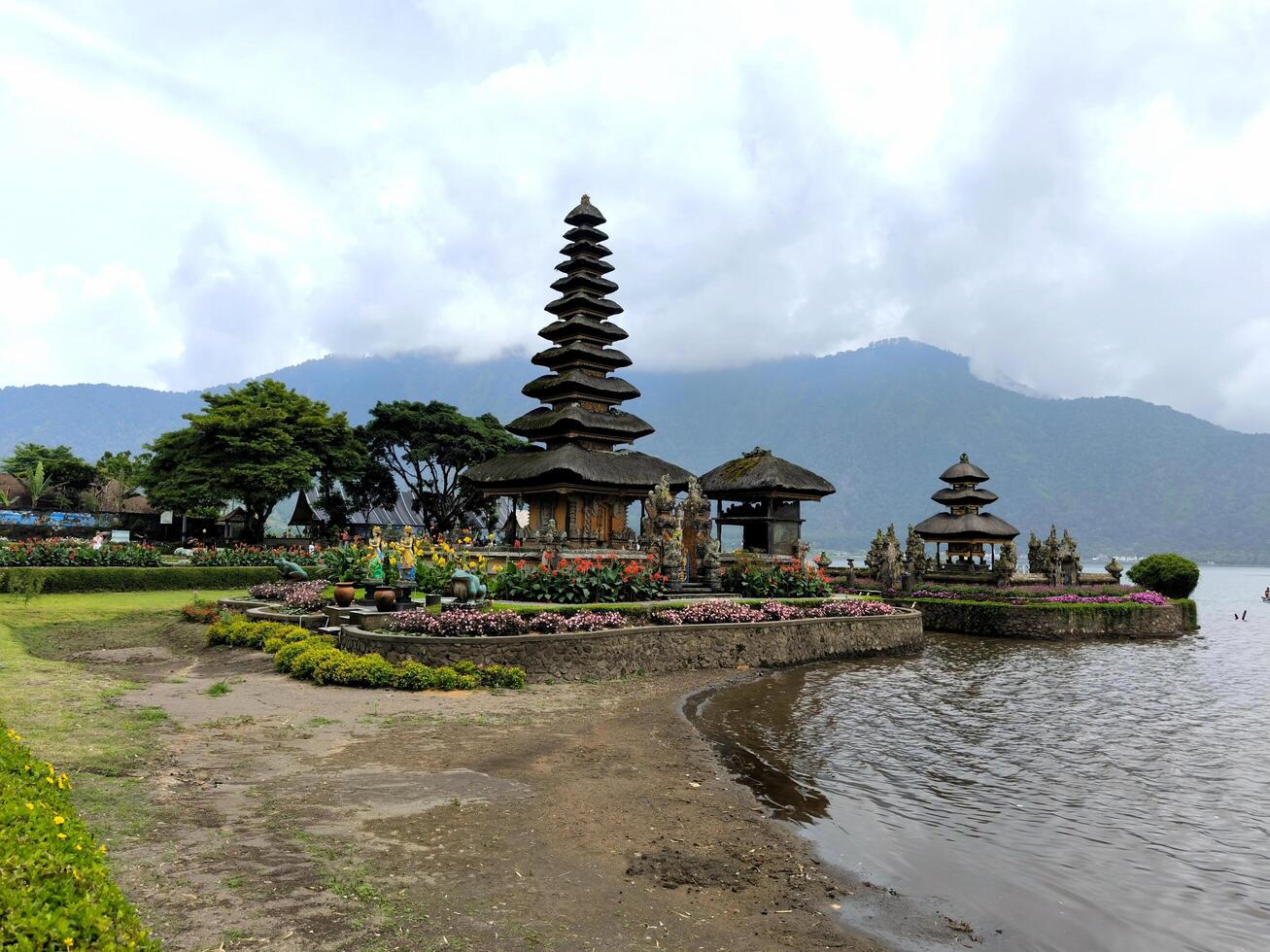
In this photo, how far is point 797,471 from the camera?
129 feet

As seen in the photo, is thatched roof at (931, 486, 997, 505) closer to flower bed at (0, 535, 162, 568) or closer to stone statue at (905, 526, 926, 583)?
stone statue at (905, 526, 926, 583)

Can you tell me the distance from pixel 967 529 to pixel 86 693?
44029 millimetres

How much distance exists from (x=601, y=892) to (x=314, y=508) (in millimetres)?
60951

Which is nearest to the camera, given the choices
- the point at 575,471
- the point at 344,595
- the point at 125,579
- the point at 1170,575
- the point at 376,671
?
the point at 376,671

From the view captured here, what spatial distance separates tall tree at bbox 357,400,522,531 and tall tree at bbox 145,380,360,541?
735 cm

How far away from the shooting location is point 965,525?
46.2 meters

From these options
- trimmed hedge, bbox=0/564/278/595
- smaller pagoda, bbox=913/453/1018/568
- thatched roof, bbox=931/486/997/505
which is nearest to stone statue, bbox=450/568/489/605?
trimmed hedge, bbox=0/564/278/595

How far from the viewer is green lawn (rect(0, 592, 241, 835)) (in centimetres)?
849

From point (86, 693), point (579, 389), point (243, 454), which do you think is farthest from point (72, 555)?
point (579, 389)

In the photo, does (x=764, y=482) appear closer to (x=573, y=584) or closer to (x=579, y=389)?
(x=579, y=389)

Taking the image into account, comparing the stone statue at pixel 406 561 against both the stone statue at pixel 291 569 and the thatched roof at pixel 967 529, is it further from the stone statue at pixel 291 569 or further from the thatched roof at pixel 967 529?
the thatched roof at pixel 967 529

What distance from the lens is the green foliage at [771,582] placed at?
28.5 m

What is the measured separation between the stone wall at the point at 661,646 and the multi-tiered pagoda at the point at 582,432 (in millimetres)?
13309

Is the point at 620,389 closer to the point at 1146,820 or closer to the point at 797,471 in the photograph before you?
the point at 797,471
